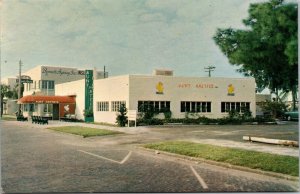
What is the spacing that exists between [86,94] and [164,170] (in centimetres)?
3256

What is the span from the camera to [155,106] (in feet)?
115

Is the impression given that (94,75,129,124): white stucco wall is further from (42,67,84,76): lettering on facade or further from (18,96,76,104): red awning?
(42,67,84,76): lettering on facade

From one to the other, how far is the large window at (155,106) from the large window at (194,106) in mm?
1529

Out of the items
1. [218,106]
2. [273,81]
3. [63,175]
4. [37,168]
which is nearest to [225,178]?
[63,175]

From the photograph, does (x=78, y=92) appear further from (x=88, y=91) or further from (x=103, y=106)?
(x=103, y=106)

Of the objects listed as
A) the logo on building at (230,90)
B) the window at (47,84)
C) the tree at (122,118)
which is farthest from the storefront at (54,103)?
the logo on building at (230,90)

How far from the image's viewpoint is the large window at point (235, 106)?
1491 inches

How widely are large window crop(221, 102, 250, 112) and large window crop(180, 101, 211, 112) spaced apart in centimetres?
174

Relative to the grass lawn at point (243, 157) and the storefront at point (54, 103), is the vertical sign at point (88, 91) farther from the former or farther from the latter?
the grass lawn at point (243, 157)

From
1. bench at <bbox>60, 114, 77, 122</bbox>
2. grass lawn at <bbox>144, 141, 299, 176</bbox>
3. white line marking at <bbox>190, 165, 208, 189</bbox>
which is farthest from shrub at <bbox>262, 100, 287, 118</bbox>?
white line marking at <bbox>190, 165, 208, 189</bbox>

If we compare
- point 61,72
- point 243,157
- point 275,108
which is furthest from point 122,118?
point 61,72

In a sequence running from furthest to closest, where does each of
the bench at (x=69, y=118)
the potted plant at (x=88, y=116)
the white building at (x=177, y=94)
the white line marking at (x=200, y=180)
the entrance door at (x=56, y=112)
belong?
the entrance door at (x=56, y=112)
the bench at (x=69, y=118)
the potted plant at (x=88, y=116)
the white building at (x=177, y=94)
the white line marking at (x=200, y=180)

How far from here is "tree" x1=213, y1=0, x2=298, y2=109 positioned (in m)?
14.0

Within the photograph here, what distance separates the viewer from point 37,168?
36.8 feet
